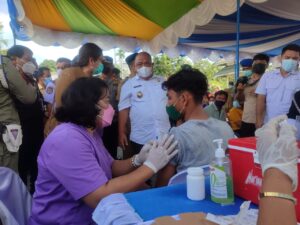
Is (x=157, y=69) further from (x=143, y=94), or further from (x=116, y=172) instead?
(x=116, y=172)

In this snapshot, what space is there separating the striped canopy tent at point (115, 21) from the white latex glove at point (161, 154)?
261 cm

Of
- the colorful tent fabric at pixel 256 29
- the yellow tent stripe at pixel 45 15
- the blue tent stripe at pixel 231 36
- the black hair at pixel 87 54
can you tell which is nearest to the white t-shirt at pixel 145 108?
the black hair at pixel 87 54

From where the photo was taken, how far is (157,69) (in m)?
16.2

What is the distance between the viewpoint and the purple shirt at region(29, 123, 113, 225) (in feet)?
3.95

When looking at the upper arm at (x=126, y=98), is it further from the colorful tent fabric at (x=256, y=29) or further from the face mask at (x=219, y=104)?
the colorful tent fabric at (x=256, y=29)

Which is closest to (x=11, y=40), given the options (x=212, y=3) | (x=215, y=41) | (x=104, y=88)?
(x=212, y=3)

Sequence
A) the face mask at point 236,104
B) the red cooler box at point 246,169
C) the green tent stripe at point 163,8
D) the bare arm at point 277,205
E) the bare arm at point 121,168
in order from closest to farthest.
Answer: the bare arm at point 277,205 → the red cooler box at point 246,169 → the bare arm at point 121,168 → the face mask at point 236,104 → the green tent stripe at point 163,8

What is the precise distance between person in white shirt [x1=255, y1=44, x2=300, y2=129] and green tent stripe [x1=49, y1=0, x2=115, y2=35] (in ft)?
10.6

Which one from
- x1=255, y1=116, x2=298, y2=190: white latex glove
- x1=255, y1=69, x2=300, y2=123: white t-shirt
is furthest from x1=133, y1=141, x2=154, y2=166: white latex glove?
x1=255, y1=69, x2=300, y2=123: white t-shirt

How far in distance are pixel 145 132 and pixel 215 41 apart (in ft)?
17.3

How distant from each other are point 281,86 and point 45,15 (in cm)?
406

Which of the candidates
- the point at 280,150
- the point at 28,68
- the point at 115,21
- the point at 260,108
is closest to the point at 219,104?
the point at 260,108

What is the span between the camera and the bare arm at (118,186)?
1184mm

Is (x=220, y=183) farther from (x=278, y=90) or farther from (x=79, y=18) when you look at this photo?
(x=79, y=18)
